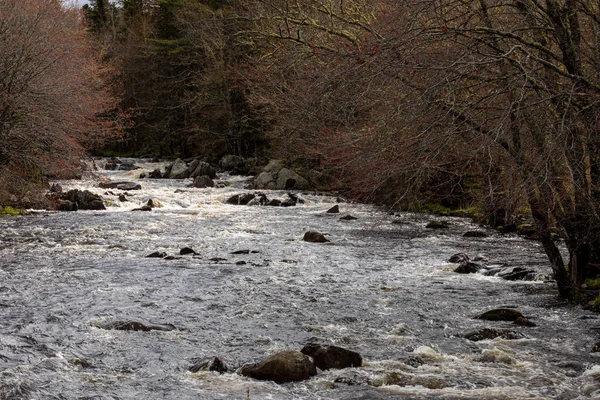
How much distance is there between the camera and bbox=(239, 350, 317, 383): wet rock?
727cm

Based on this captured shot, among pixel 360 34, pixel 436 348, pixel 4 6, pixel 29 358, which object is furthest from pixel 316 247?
pixel 4 6

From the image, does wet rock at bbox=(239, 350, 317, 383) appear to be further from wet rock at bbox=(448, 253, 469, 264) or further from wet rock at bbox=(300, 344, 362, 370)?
wet rock at bbox=(448, 253, 469, 264)

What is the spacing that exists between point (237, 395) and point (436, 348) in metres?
2.88

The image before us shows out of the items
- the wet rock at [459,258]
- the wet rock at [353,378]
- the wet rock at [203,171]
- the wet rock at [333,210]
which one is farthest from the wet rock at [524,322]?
the wet rock at [203,171]

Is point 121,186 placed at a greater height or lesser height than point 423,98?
lesser

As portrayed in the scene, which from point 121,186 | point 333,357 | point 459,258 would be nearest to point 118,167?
point 121,186

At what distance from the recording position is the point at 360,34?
521 inches

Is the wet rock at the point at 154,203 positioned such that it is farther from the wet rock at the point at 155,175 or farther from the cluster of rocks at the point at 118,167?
the cluster of rocks at the point at 118,167

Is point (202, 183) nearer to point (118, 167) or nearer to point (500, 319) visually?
point (118, 167)

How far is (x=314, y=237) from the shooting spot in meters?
17.7

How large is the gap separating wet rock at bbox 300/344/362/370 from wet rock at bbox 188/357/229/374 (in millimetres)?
1037

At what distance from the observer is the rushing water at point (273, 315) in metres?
7.11

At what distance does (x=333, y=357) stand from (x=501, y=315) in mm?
3292

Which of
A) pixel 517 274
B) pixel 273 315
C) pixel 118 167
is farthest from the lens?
pixel 118 167
